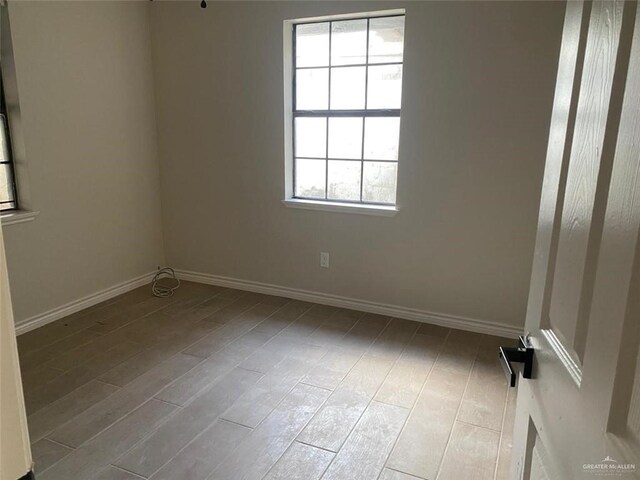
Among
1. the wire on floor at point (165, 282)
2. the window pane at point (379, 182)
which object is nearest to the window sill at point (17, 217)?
the wire on floor at point (165, 282)

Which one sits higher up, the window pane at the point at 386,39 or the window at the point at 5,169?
the window pane at the point at 386,39

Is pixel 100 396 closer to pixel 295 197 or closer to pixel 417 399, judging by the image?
pixel 417 399

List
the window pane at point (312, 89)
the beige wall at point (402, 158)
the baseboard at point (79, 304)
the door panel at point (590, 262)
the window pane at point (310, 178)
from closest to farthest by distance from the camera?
1. the door panel at point (590, 262)
2. the beige wall at point (402, 158)
3. the baseboard at point (79, 304)
4. the window pane at point (312, 89)
5. the window pane at point (310, 178)

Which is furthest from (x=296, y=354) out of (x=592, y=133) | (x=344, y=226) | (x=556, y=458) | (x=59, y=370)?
(x=592, y=133)

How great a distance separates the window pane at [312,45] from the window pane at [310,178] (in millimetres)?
751

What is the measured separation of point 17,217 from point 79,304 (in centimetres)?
84

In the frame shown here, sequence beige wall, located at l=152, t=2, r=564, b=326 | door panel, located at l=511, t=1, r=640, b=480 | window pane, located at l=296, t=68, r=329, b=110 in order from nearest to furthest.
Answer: door panel, located at l=511, t=1, r=640, b=480, beige wall, located at l=152, t=2, r=564, b=326, window pane, located at l=296, t=68, r=329, b=110

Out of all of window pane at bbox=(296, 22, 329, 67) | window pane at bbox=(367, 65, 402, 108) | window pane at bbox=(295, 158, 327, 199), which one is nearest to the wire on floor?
window pane at bbox=(295, 158, 327, 199)

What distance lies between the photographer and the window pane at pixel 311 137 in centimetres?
361

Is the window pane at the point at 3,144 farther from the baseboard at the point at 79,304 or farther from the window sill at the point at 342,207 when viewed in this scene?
the window sill at the point at 342,207

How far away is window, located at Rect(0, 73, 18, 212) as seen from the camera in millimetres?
3008

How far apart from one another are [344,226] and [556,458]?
2.82 meters

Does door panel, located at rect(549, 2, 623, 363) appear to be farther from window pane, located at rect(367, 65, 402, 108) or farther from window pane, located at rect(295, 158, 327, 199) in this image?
window pane, located at rect(295, 158, 327, 199)

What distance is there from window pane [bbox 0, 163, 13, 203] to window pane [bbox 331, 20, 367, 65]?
94.3 inches
